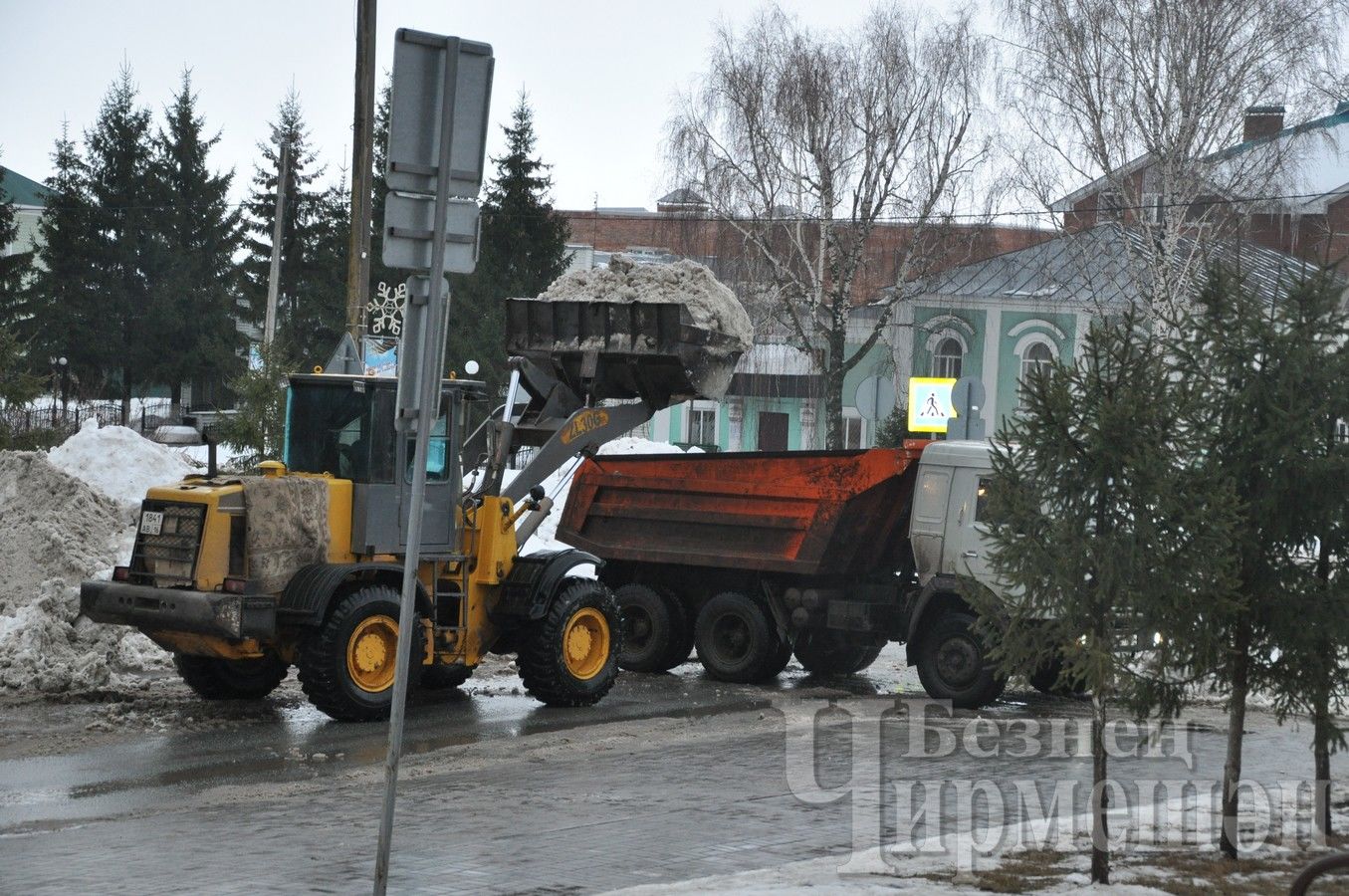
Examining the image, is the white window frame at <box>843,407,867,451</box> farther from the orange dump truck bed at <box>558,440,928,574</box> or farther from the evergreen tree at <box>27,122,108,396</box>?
the orange dump truck bed at <box>558,440,928,574</box>

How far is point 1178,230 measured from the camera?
32.5 meters

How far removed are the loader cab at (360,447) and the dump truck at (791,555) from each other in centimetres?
369

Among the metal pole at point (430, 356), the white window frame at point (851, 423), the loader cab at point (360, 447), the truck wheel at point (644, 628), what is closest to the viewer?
the metal pole at point (430, 356)

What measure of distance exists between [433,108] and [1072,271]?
37.7 m

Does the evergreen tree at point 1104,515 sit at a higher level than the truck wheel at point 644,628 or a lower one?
higher

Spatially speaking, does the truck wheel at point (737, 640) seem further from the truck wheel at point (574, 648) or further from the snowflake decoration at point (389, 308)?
the snowflake decoration at point (389, 308)

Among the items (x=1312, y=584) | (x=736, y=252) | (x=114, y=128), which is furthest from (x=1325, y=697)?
(x=114, y=128)

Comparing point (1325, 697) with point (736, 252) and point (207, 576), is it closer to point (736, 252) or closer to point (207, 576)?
point (207, 576)

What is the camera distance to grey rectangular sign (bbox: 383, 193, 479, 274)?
20.9 ft

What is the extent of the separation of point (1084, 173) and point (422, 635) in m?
24.3

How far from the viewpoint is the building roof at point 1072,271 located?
33.3m

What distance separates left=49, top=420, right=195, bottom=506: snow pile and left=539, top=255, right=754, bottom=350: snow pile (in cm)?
848

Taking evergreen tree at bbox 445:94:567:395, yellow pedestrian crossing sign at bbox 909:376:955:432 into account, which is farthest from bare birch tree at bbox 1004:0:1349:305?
evergreen tree at bbox 445:94:567:395

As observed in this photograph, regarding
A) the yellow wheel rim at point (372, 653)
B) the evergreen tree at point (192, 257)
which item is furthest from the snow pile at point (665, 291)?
the evergreen tree at point (192, 257)
